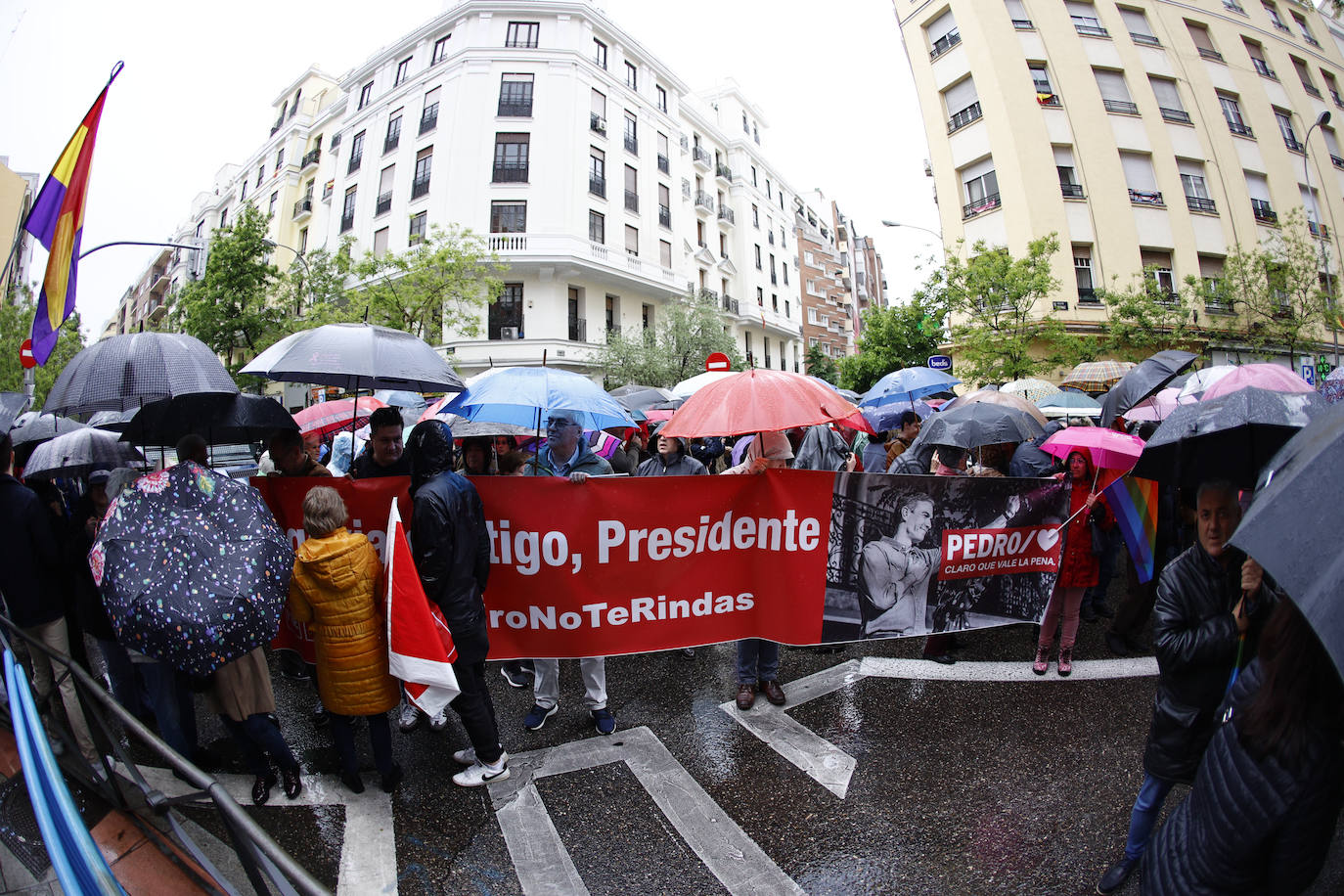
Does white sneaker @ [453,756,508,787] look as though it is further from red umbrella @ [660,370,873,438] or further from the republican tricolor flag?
the republican tricolor flag

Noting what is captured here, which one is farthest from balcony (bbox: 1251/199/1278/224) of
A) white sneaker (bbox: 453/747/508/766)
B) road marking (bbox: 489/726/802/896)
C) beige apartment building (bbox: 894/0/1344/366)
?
white sneaker (bbox: 453/747/508/766)

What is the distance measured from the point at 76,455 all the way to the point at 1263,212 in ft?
110

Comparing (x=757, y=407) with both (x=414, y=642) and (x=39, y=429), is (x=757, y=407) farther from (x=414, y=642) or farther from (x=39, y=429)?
(x=39, y=429)

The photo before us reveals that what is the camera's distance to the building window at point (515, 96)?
28750 mm

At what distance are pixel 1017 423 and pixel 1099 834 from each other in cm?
279

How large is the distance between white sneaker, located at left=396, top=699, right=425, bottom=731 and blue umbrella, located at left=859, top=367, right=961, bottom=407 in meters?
6.55

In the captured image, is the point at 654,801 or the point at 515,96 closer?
the point at 654,801

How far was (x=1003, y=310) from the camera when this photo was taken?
18734 mm

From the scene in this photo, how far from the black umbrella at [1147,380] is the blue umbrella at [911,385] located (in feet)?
A: 7.45

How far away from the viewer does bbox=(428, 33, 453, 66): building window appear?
30752mm

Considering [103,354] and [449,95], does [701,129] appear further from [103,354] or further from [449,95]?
[103,354]

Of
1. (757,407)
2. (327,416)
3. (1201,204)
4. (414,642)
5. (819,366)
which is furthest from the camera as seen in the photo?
(819,366)

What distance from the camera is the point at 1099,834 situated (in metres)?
2.83

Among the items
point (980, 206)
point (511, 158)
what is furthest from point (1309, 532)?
point (511, 158)
